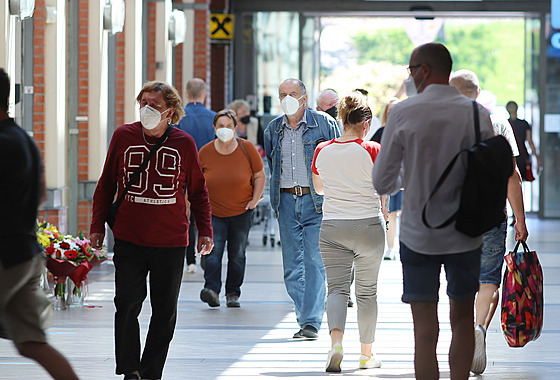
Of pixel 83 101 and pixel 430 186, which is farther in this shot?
pixel 83 101

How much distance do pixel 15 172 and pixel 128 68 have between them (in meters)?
9.01

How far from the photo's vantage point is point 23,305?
448 cm

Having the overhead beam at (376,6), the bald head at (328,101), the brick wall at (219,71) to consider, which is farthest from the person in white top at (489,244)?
the overhead beam at (376,6)

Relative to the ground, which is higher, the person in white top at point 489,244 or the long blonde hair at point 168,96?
the long blonde hair at point 168,96

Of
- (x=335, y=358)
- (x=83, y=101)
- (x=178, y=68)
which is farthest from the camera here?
(x=178, y=68)

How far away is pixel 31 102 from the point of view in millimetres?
10562

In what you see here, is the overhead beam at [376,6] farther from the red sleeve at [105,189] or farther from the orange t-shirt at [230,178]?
the red sleeve at [105,189]

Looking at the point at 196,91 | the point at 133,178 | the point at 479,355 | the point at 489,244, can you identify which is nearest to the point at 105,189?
Result: the point at 133,178

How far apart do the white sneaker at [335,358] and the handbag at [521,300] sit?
1.01 m

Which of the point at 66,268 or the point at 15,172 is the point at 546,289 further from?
the point at 15,172

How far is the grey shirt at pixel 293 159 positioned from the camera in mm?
7844

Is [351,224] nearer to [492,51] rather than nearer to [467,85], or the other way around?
[467,85]

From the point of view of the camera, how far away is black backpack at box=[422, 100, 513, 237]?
4.72 m

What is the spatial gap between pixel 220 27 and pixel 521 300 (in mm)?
14129
